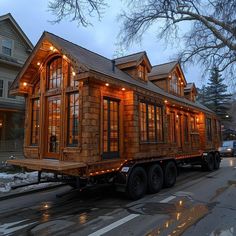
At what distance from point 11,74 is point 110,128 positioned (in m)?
14.6

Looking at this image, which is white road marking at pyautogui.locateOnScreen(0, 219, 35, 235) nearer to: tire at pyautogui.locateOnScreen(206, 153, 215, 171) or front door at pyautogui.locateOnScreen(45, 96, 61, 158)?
front door at pyautogui.locateOnScreen(45, 96, 61, 158)

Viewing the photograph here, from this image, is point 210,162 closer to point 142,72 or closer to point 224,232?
point 142,72

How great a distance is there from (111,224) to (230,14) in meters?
9.80

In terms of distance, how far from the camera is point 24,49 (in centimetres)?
2153

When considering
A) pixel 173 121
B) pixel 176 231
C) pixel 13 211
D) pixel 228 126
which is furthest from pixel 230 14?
pixel 228 126

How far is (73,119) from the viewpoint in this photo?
807 centimetres

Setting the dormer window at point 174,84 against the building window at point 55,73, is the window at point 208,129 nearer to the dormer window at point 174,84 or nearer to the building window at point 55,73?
the dormer window at point 174,84

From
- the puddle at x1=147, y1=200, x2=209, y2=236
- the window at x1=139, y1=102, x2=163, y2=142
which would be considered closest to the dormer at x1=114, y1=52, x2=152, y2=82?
the window at x1=139, y1=102, x2=163, y2=142

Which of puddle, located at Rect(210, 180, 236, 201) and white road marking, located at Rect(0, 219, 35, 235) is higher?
puddle, located at Rect(210, 180, 236, 201)

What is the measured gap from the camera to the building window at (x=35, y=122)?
30.8 feet

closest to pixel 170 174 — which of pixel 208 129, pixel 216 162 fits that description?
pixel 216 162

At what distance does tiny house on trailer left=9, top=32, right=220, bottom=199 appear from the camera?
7.55 meters

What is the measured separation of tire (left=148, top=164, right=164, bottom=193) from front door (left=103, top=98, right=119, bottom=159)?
4.84ft

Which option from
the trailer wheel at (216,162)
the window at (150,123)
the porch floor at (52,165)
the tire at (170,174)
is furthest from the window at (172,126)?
the porch floor at (52,165)
